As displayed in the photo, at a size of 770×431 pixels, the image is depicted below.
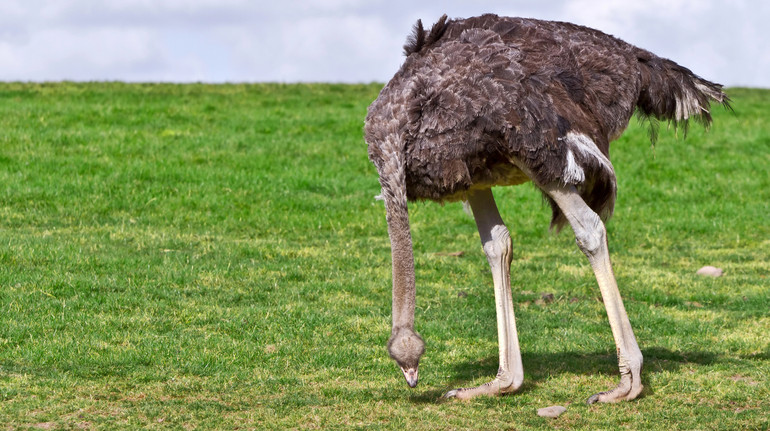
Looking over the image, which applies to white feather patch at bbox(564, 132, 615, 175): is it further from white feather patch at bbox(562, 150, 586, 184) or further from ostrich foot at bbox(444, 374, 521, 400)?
ostrich foot at bbox(444, 374, 521, 400)

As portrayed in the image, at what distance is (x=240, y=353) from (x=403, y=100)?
9.53 feet

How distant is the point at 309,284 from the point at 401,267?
472 cm

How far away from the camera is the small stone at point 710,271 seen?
1250 cm

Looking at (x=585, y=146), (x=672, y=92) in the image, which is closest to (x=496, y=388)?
(x=585, y=146)

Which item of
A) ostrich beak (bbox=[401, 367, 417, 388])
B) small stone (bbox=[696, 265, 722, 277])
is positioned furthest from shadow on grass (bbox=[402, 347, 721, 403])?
small stone (bbox=[696, 265, 722, 277])

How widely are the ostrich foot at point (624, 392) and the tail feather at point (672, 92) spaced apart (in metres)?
2.11

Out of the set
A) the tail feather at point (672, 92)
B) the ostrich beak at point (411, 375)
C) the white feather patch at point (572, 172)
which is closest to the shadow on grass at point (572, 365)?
the ostrich beak at point (411, 375)

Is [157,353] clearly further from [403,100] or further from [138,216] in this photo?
[138,216]

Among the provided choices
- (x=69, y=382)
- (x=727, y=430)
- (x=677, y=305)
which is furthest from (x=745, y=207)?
(x=69, y=382)

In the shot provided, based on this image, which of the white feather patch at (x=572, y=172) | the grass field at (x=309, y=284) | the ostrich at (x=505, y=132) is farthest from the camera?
the grass field at (x=309, y=284)

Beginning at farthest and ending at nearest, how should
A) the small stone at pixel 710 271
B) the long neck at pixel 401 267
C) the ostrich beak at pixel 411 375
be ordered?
the small stone at pixel 710 271
the long neck at pixel 401 267
the ostrich beak at pixel 411 375

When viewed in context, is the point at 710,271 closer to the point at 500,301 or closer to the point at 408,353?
the point at 500,301

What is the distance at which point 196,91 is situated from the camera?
81.7 ft

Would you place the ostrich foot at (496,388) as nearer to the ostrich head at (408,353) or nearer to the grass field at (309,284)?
the grass field at (309,284)
